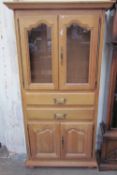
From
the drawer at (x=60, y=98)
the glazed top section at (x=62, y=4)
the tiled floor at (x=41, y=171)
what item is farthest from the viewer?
→ the tiled floor at (x=41, y=171)

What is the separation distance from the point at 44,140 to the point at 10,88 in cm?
64

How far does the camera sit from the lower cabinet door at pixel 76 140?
177 centimetres

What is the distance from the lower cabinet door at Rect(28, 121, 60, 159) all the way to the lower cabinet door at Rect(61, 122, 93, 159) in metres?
0.07

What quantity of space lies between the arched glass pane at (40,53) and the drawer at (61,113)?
0.93 feet

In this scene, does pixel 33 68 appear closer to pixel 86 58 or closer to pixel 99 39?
pixel 86 58

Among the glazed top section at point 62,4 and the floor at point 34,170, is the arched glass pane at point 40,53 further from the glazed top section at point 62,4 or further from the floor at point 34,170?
the floor at point 34,170

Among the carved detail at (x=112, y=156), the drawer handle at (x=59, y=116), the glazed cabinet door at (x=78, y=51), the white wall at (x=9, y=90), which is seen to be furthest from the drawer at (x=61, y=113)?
the carved detail at (x=112, y=156)

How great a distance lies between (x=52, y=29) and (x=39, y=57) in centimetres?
27

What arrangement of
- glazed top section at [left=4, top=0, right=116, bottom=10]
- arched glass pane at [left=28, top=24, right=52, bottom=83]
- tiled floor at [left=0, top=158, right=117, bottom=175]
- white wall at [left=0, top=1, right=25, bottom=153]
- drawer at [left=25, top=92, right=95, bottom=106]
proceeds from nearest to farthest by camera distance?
glazed top section at [left=4, top=0, right=116, bottom=10] < arched glass pane at [left=28, top=24, right=52, bottom=83] < drawer at [left=25, top=92, right=95, bottom=106] < white wall at [left=0, top=1, right=25, bottom=153] < tiled floor at [left=0, top=158, right=117, bottom=175]

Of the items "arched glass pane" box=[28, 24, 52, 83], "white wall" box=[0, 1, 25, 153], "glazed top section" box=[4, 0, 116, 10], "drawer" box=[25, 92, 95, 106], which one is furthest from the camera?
"white wall" box=[0, 1, 25, 153]

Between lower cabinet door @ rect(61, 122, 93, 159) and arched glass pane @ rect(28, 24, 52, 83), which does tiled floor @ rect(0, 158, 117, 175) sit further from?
arched glass pane @ rect(28, 24, 52, 83)

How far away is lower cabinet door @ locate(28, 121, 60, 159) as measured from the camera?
1783mm

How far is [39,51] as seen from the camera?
1.59 m

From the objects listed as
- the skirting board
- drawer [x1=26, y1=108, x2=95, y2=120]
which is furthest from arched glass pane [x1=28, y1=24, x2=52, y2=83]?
the skirting board
